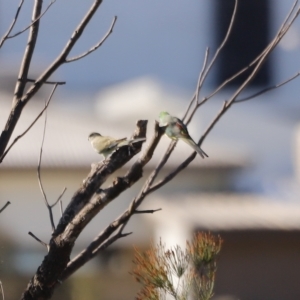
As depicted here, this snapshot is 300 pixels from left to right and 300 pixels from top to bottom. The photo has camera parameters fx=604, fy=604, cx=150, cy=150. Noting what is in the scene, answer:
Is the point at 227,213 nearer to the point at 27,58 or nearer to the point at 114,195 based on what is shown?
the point at 114,195

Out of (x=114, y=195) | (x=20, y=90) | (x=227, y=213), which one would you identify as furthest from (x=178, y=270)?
(x=227, y=213)

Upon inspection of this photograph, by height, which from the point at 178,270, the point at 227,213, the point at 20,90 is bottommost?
the point at 178,270

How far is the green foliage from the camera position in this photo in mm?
1110

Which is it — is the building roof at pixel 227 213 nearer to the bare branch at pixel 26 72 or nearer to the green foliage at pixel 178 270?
the green foliage at pixel 178 270

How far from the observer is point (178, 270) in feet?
3.80

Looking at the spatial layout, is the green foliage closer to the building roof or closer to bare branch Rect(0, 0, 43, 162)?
bare branch Rect(0, 0, 43, 162)

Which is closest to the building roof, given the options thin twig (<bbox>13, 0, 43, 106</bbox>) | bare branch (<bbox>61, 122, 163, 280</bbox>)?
bare branch (<bbox>61, 122, 163, 280</bbox>)

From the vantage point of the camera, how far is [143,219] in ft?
→ 18.6

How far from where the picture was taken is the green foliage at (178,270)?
111 cm

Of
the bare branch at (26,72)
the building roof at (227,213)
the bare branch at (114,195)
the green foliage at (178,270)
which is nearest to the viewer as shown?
the bare branch at (26,72)

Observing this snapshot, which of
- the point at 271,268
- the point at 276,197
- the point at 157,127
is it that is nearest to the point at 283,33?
the point at 157,127

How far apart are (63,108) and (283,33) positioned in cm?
674

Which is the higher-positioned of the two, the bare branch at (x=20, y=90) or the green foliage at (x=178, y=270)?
the bare branch at (x=20, y=90)

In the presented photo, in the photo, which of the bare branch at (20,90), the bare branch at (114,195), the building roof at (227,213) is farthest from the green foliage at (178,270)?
the building roof at (227,213)
